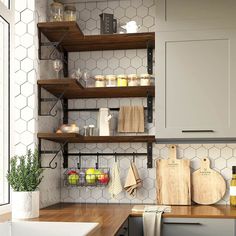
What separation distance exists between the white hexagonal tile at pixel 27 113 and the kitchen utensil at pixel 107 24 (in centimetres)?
83

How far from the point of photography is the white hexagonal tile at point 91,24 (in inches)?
143

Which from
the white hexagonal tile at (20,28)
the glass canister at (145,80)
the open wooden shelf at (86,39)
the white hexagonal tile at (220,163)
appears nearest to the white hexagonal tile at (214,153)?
the white hexagonal tile at (220,163)

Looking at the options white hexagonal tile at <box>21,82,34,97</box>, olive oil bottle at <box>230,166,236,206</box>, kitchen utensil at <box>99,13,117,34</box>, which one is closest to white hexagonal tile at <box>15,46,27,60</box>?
white hexagonal tile at <box>21,82,34,97</box>

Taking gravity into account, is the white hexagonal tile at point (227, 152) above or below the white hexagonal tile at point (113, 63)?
below

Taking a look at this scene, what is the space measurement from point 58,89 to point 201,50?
3.44 feet

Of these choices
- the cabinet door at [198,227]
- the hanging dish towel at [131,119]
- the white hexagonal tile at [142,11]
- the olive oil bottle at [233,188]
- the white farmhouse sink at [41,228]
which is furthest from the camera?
the white hexagonal tile at [142,11]

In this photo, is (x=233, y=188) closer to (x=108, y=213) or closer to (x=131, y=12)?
(x=108, y=213)

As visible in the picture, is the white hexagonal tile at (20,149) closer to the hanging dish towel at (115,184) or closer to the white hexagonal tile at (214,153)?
the hanging dish towel at (115,184)

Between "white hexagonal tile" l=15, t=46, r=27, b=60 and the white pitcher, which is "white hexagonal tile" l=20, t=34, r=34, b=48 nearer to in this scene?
"white hexagonal tile" l=15, t=46, r=27, b=60

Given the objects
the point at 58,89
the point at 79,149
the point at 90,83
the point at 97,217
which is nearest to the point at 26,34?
the point at 58,89

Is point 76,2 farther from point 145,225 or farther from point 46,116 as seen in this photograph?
point 145,225

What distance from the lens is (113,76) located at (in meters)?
3.40

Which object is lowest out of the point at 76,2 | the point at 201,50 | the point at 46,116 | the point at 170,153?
the point at 170,153

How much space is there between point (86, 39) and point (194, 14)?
2.62 feet
